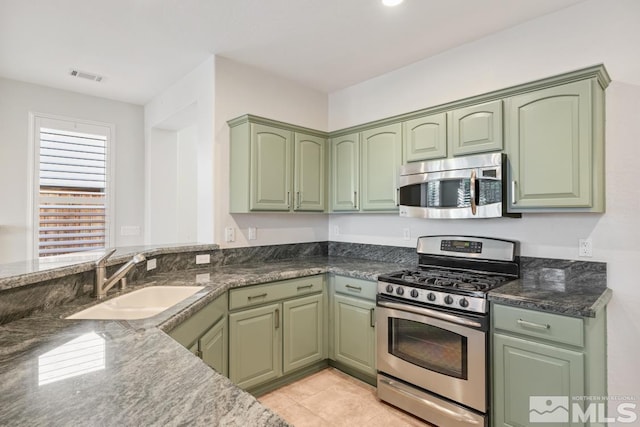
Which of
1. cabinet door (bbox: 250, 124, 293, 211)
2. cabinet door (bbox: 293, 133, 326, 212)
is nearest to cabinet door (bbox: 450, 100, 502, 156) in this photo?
cabinet door (bbox: 293, 133, 326, 212)

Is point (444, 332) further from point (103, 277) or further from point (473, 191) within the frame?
point (103, 277)

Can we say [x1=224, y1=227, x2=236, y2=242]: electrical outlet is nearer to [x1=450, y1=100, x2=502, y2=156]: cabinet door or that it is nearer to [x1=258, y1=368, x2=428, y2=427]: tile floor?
[x1=258, y1=368, x2=428, y2=427]: tile floor

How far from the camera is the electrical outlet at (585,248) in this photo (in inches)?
86.8

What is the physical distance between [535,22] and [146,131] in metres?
4.26

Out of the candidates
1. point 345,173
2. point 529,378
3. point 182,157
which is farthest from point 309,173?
point 529,378

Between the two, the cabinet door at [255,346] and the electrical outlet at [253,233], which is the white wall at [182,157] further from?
the cabinet door at [255,346]

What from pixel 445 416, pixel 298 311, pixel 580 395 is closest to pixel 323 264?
pixel 298 311

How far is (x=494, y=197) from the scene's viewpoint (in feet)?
7.63

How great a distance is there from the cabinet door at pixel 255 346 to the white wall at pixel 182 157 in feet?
2.83

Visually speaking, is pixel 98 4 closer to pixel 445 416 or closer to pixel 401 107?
pixel 401 107

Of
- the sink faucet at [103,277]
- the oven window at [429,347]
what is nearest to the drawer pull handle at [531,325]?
the oven window at [429,347]

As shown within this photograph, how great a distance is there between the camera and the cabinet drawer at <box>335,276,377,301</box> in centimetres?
271

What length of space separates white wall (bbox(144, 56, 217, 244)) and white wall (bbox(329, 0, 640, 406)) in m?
2.06

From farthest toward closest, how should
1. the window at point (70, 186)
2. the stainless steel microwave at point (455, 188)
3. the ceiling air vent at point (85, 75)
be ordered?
the window at point (70, 186), the ceiling air vent at point (85, 75), the stainless steel microwave at point (455, 188)
